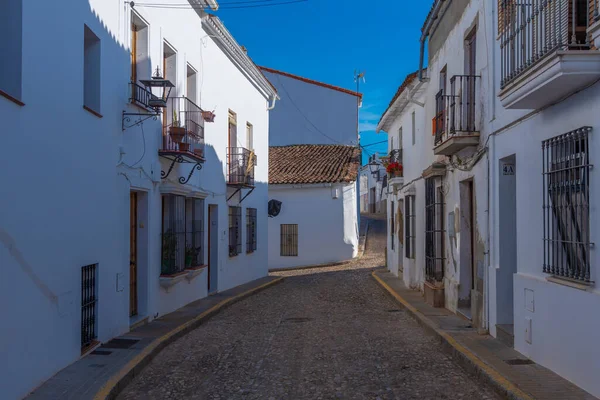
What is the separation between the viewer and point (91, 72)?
8.20 metres

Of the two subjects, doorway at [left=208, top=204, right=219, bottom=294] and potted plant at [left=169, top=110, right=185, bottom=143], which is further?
doorway at [left=208, top=204, right=219, bottom=294]

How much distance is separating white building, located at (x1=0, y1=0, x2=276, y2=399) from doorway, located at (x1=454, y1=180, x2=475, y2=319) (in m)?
4.86

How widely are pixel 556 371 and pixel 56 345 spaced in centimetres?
526

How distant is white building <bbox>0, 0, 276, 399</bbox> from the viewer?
19.1 feet

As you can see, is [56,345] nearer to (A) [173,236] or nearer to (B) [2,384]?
(B) [2,384]

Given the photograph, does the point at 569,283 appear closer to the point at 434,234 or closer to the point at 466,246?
the point at 466,246

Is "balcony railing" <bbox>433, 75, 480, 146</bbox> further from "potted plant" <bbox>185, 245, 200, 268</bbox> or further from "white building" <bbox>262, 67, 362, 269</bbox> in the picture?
"white building" <bbox>262, 67, 362, 269</bbox>

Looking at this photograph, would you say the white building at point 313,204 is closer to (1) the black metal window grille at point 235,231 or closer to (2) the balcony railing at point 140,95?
(1) the black metal window grille at point 235,231

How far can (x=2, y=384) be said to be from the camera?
5277 mm

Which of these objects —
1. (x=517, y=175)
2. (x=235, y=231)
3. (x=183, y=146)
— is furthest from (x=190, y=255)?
(x=517, y=175)

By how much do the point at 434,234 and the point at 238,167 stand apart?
19.6 ft

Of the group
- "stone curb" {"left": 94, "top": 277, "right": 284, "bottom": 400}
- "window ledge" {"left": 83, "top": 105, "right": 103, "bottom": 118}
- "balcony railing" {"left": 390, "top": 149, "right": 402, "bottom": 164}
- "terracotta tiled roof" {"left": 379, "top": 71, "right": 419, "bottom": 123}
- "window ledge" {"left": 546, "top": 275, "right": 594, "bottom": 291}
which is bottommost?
"stone curb" {"left": 94, "top": 277, "right": 284, "bottom": 400}

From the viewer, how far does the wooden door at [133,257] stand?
33.3 ft

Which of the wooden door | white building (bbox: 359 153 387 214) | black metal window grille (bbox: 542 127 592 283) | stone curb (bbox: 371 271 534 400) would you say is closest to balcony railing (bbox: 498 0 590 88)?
black metal window grille (bbox: 542 127 592 283)
